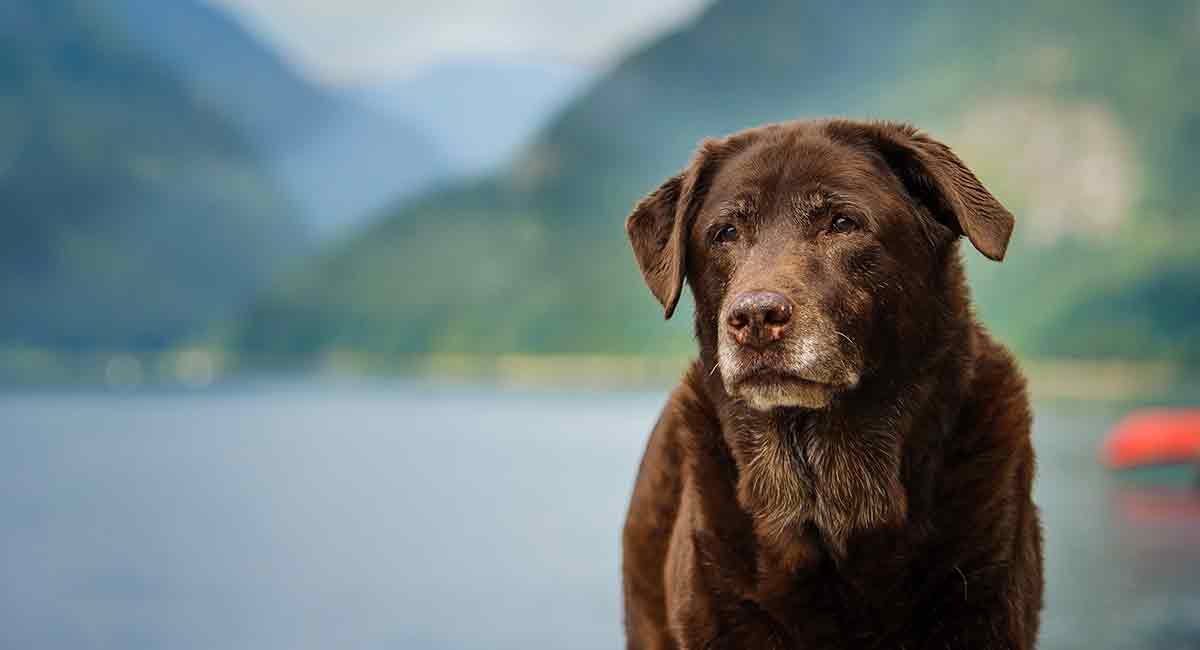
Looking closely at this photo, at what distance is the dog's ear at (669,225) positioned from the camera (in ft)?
14.6

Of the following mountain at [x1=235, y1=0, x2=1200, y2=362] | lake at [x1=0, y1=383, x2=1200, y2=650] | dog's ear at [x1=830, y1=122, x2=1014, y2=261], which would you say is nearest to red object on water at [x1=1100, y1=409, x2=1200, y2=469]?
lake at [x1=0, y1=383, x2=1200, y2=650]

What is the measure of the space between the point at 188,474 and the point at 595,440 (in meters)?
10.0

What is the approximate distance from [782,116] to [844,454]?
104m

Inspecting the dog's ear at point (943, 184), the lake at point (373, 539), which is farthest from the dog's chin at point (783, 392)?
the lake at point (373, 539)

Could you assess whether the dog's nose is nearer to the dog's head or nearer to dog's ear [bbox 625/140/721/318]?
the dog's head

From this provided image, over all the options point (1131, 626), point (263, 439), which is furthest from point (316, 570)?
point (263, 439)

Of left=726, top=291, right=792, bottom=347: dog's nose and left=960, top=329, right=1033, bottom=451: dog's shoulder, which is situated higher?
left=726, top=291, right=792, bottom=347: dog's nose

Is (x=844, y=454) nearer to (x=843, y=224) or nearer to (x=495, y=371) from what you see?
(x=843, y=224)

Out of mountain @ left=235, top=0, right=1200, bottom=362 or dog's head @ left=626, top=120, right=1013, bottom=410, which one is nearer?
dog's head @ left=626, top=120, right=1013, bottom=410

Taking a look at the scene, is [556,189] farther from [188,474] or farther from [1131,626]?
[1131,626]

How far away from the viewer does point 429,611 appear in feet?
32.7

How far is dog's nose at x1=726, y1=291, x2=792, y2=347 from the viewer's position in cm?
385

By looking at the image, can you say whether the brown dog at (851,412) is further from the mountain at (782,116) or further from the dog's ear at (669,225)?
the mountain at (782,116)

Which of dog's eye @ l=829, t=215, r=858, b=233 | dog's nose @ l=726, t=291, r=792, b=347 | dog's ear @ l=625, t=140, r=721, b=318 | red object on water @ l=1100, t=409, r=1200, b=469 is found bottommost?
dog's nose @ l=726, t=291, r=792, b=347
